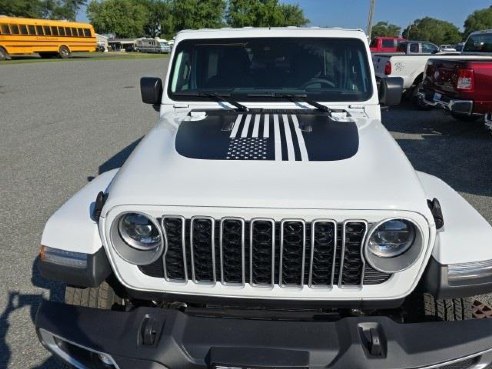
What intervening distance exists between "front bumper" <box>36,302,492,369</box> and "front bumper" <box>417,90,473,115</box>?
23.3 feet

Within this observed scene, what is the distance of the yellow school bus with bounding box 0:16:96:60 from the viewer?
3120 centimetres

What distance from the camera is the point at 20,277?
3668 millimetres

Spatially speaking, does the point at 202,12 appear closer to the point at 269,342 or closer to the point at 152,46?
the point at 152,46

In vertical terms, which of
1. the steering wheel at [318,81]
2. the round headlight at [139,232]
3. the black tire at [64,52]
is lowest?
the black tire at [64,52]

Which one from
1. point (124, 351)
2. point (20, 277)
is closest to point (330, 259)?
point (124, 351)

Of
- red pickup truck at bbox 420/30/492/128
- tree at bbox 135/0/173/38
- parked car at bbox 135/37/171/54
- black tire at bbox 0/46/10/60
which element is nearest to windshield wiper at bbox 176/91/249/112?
red pickup truck at bbox 420/30/492/128

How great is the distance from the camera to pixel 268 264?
2.02 meters

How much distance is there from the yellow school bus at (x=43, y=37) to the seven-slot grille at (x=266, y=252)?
3359 cm

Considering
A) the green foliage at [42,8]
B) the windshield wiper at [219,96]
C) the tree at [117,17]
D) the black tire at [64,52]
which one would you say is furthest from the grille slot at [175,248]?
the tree at [117,17]

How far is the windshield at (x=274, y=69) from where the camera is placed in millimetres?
3486

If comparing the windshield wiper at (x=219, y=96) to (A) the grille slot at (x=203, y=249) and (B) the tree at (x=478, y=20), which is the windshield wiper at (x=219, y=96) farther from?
(B) the tree at (x=478, y=20)

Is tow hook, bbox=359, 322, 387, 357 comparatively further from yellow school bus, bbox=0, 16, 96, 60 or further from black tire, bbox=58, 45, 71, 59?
black tire, bbox=58, 45, 71, 59

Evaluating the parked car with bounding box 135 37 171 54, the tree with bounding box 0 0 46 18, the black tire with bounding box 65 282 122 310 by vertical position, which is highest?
the tree with bounding box 0 0 46 18

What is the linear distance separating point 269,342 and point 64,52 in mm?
39820
